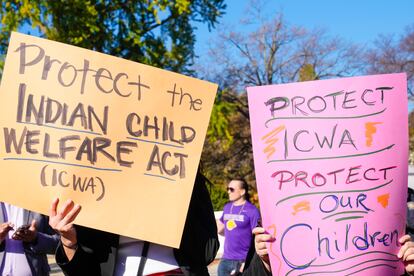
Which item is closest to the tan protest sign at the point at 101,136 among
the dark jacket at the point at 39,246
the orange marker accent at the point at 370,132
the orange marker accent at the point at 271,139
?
the orange marker accent at the point at 271,139

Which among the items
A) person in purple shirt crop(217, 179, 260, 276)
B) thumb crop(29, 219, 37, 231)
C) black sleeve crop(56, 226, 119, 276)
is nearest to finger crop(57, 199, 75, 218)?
black sleeve crop(56, 226, 119, 276)

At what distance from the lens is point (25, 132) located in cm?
217

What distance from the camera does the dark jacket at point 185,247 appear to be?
83.4 inches

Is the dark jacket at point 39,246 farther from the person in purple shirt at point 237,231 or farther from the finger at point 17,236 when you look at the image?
the person in purple shirt at point 237,231

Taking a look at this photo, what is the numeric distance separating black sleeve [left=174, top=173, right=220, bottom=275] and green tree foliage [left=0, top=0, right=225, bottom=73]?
578 inches

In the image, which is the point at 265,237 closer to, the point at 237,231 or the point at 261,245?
the point at 261,245

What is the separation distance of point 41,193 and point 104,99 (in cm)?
48

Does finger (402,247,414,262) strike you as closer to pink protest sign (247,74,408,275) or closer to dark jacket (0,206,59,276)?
pink protest sign (247,74,408,275)

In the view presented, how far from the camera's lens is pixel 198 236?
2.22m

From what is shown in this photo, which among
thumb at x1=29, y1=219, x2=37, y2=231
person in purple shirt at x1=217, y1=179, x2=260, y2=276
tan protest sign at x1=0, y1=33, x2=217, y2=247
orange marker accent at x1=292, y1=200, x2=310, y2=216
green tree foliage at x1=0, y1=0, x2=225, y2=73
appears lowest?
person in purple shirt at x1=217, y1=179, x2=260, y2=276

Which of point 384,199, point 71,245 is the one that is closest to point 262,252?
point 384,199

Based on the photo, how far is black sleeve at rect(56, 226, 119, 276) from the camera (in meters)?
2.10

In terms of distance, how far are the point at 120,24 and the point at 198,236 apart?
15.8m

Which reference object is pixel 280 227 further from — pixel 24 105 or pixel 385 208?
pixel 24 105
